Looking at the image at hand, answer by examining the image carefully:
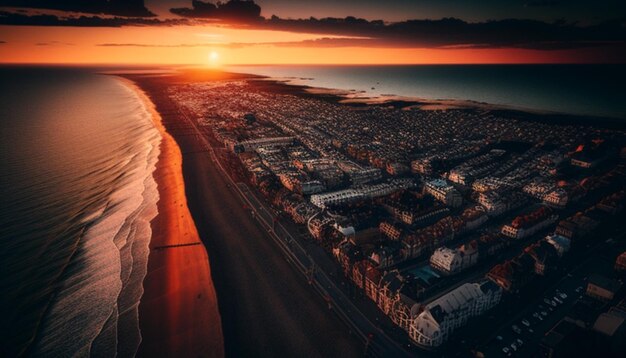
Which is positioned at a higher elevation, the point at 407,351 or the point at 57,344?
the point at 407,351

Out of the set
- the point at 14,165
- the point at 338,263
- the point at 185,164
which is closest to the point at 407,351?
the point at 338,263

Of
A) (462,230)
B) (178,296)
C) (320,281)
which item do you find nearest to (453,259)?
(462,230)

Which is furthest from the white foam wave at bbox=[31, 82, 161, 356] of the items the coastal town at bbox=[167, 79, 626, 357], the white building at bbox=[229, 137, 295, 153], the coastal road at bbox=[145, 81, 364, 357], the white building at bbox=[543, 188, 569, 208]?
the white building at bbox=[543, 188, 569, 208]

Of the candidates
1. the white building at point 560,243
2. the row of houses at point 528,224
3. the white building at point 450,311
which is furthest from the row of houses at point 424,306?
the row of houses at point 528,224

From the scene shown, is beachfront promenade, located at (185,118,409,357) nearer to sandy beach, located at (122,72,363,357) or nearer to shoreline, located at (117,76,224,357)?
sandy beach, located at (122,72,363,357)

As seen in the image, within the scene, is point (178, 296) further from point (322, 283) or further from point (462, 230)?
point (462, 230)

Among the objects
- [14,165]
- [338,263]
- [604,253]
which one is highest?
[604,253]

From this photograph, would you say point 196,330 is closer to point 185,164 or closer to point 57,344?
point 57,344
